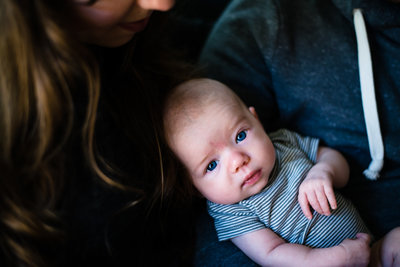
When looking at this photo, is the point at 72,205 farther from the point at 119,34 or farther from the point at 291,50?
the point at 291,50

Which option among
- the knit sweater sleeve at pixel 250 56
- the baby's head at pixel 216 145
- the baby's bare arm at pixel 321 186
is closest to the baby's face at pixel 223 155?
the baby's head at pixel 216 145

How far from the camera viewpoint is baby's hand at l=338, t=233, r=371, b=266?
789 mm

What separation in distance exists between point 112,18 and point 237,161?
421mm

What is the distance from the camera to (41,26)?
1.95 ft

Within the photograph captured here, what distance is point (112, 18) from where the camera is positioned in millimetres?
715

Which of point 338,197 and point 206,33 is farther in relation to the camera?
point 206,33

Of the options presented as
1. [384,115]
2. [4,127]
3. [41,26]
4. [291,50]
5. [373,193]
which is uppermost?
[41,26]

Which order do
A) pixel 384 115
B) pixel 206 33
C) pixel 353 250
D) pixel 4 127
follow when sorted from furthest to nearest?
pixel 206 33, pixel 384 115, pixel 353 250, pixel 4 127

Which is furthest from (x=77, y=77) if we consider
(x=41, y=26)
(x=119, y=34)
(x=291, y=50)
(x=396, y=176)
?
(x=396, y=176)

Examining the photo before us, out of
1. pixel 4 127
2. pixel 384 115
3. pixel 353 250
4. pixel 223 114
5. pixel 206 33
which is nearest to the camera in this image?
pixel 4 127

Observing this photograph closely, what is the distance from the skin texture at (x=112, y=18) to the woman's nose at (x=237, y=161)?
0.37 m

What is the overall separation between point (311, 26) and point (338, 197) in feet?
1.68

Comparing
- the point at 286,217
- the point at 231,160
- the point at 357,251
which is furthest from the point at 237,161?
the point at 357,251

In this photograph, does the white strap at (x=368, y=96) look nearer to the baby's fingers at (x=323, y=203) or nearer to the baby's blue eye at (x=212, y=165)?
the baby's fingers at (x=323, y=203)
